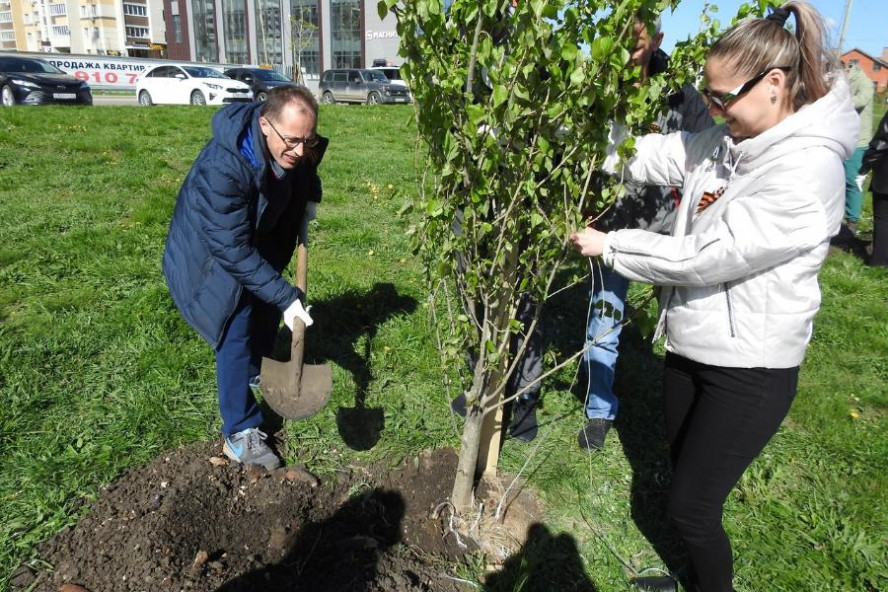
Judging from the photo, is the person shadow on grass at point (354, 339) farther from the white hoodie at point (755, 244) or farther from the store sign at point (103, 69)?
the store sign at point (103, 69)

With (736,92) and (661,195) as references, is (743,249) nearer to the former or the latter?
(736,92)

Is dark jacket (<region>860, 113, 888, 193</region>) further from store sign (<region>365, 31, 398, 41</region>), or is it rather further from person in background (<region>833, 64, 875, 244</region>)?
store sign (<region>365, 31, 398, 41</region>)

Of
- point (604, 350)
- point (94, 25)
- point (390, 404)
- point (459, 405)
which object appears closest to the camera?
point (604, 350)

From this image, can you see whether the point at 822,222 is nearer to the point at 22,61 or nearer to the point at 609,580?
the point at 609,580

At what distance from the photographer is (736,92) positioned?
5.45 ft

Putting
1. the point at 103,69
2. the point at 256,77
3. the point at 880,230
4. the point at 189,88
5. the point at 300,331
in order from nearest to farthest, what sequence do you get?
the point at 300,331 → the point at 880,230 → the point at 189,88 → the point at 256,77 → the point at 103,69

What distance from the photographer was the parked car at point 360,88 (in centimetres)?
2623

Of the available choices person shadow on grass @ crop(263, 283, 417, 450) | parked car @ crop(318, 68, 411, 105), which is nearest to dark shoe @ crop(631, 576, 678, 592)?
person shadow on grass @ crop(263, 283, 417, 450)

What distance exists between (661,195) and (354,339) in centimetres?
218

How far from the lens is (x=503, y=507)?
2758 mm

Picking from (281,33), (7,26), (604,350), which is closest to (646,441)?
(604,350)

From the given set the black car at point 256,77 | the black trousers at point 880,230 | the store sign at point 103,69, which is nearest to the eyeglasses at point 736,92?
the black trousers at point 880,230

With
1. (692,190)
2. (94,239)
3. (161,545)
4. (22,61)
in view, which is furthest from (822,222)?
(22,61)

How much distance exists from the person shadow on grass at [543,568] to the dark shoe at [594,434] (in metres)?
0.65
